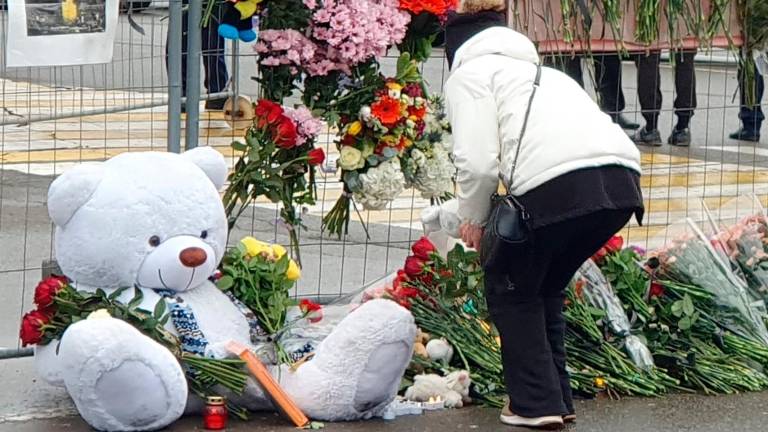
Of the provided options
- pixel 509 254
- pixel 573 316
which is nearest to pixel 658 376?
pixel 573 316

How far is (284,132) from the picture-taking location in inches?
204

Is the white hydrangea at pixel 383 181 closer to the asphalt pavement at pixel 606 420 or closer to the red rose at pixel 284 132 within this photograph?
the red rose at pixel 284 132

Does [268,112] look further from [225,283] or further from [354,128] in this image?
[225,283]

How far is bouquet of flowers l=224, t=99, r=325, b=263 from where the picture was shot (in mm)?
5203

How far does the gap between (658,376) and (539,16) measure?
5.03ft

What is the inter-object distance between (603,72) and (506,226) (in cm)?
187

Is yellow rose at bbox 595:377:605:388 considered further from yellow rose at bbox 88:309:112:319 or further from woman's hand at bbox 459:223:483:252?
yellow rose at bbox 88:309:112:319

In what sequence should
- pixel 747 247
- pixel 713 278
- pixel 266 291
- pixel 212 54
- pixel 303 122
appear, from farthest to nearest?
pixel 212 54 → pixel 747 247 → pixel 713 278 → pixel 303 122 → pixel 266 291

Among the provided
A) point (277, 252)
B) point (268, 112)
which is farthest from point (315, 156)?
point (277, 252)

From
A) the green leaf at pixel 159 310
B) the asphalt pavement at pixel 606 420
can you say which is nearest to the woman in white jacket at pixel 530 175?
the asphalt pavement at pixel 606 420

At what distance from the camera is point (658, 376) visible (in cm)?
529

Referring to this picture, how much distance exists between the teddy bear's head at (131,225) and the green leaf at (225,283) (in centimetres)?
17

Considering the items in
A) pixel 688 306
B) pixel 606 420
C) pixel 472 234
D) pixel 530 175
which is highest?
pixel 530 175

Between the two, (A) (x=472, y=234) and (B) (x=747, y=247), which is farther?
(B) (x=747, y=247)
